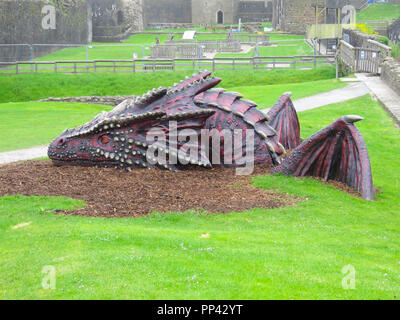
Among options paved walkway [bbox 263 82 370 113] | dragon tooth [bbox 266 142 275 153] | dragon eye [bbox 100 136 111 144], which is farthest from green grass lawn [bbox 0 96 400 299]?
paved walkway [bbox 263 82 370 113]

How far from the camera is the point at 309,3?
2665 inches

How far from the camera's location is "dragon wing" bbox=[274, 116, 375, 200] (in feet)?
30.3

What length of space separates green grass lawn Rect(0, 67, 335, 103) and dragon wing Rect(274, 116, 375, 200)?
23.9 meters

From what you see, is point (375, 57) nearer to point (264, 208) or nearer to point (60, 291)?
point (264, 208)

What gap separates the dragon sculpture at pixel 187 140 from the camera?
989 centimetres

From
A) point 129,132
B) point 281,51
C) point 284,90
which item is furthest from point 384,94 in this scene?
point 281,51

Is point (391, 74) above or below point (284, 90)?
above

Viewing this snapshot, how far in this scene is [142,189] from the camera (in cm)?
918

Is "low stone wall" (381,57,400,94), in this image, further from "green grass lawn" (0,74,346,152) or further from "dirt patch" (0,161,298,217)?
"dirt patch" (0,161,298,217)

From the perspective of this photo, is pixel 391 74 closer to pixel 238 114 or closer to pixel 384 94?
pixel 384 94

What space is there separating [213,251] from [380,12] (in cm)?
6449

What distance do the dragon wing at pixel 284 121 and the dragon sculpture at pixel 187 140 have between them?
106 cm
